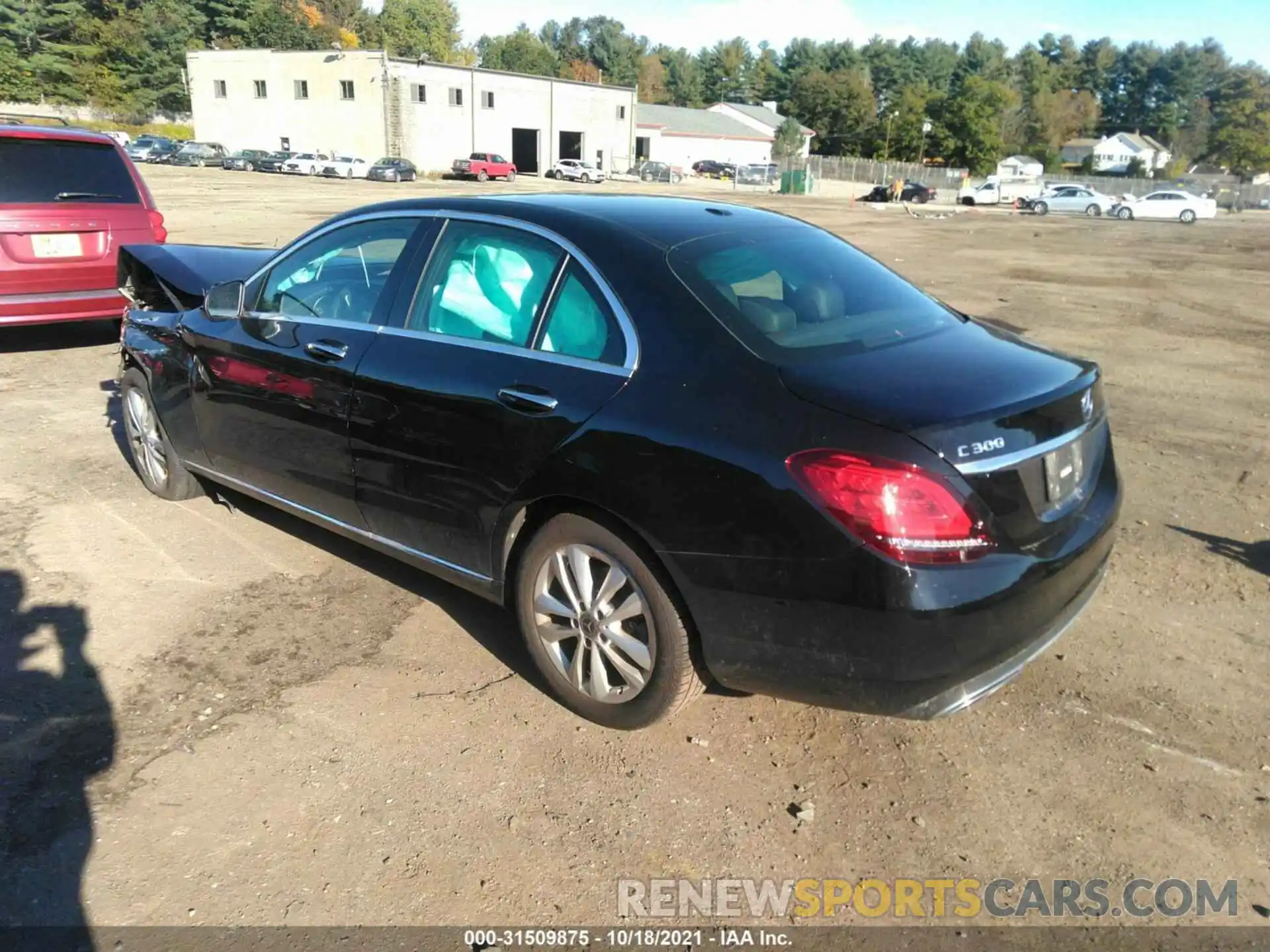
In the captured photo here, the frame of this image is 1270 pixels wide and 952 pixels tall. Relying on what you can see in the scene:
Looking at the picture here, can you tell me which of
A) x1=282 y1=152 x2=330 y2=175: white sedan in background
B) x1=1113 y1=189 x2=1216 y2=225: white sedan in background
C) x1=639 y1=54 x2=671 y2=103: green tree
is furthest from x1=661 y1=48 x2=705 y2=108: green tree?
x1=1113 y1=189 x2=1216 y2=225: white sedan in background

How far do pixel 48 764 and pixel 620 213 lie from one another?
108 inches

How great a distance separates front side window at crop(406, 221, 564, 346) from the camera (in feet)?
11.1

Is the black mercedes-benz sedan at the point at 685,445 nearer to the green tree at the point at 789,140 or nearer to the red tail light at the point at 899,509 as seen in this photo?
Answer: the red tail light at the point at 899,509

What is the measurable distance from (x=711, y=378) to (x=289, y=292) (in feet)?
8.00

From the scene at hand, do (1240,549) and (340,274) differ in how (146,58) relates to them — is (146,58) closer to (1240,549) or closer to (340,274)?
(340,274)

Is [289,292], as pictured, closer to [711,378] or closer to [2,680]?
[2,680]

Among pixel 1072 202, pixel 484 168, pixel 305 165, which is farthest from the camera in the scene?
pixel 484 168

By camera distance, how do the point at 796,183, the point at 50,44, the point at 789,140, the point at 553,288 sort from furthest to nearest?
the point at 789,140 → the point at 50,44 → the point at 796,183 → the point at 553,288

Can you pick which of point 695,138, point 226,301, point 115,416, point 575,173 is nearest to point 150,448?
point 226,301

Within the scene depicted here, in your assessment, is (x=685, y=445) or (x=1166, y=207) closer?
(x=685, y=445)

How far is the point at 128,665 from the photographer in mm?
3703

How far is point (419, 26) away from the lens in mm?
114500

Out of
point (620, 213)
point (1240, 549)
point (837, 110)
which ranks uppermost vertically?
point (837, 110)

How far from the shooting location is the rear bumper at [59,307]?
26.0 ft
